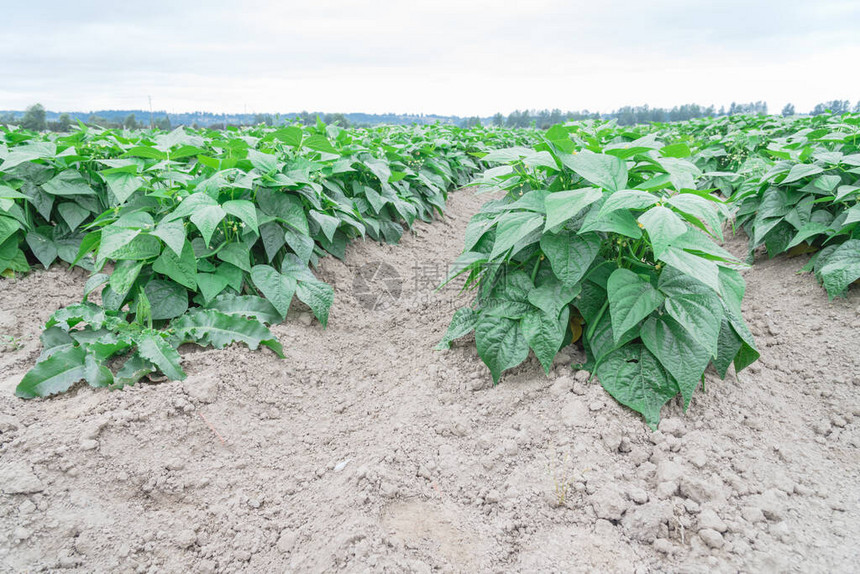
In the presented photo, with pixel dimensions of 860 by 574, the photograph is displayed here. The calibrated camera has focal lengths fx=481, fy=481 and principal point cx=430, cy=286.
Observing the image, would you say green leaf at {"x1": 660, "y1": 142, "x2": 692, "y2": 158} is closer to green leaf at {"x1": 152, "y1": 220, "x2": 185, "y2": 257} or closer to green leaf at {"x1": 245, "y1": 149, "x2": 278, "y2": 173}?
green leaf at {"x1": 245, "y1": 149, "x2": 278, "y2": 173}

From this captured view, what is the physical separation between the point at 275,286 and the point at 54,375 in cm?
112

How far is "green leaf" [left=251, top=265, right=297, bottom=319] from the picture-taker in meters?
2.82

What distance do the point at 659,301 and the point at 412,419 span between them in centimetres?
116

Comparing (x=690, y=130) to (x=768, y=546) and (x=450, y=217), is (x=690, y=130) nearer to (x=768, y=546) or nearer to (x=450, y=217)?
(x=450, y=217)

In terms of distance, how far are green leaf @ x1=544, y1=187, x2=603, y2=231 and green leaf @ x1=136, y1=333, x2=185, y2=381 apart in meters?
1.80

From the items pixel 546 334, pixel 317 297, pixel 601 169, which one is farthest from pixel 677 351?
pixel 317 297

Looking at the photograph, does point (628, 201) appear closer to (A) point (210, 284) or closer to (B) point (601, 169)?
(B) point (601, 169)

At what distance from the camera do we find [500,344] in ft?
7.31

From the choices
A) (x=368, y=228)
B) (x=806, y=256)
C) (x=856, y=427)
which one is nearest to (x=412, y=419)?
(x=856, y=427)

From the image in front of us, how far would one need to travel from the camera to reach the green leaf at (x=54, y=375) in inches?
84.0

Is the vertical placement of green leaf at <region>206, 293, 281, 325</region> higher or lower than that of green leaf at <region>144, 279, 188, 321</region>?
lower

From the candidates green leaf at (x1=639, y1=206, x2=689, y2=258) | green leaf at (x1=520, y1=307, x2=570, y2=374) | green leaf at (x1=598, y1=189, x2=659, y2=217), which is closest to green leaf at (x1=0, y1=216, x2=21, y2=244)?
green leaf at (x1=520, y1=307, x2=570, y2=374)

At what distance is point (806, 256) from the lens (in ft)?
11.2

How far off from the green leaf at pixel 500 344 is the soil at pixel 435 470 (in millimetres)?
137
